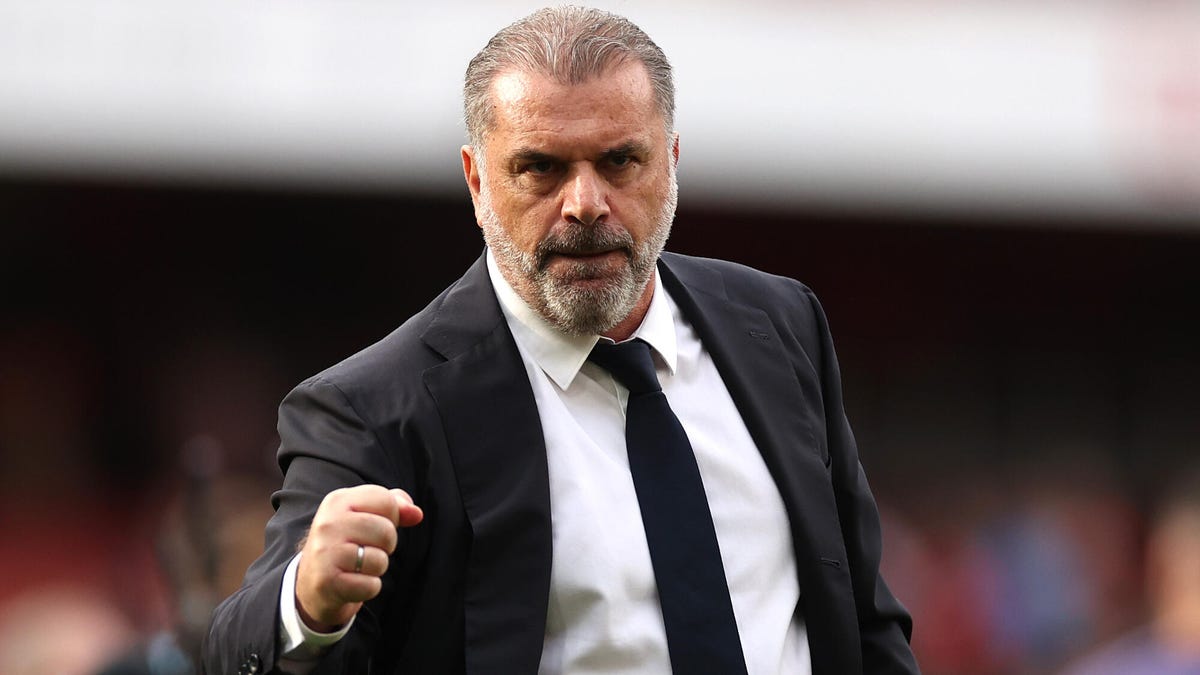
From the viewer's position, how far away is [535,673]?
207 cm

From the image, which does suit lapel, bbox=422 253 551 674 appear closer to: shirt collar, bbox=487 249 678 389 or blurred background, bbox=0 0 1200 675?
shirt collar, bbox=487 249 678 389

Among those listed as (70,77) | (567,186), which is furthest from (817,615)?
(70,77)

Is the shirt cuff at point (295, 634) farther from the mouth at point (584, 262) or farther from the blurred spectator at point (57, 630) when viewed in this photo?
the blurred spectator at point (57, 630)

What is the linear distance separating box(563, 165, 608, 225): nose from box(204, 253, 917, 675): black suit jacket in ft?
0.67

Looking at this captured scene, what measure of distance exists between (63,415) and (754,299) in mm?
6564

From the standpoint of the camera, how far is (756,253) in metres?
9.40

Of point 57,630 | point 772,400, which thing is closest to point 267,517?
point 57,630

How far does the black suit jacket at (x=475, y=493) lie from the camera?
6.80 ft

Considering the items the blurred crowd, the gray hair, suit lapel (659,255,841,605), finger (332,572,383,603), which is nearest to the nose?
the gray hair

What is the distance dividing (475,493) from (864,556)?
1.79ft

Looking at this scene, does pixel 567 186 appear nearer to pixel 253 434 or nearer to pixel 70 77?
pixel 70 77

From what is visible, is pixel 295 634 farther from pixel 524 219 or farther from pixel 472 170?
pixel 472 170

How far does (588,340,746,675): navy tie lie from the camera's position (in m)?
2.14

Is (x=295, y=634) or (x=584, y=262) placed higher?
(x=584, y=262)
